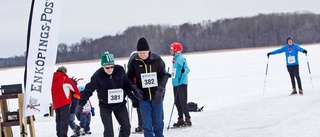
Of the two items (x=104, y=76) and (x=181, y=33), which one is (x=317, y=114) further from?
(x=181, y=33)

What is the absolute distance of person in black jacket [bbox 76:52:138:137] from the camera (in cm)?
775

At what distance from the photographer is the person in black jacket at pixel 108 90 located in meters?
7.75

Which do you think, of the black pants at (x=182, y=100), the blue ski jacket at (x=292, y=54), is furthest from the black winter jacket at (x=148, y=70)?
the blue ski jacket at (x=292, y=54)

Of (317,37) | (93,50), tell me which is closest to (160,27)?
(93,50)

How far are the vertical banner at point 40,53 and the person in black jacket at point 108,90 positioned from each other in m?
0.79

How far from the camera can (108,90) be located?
7742 mm

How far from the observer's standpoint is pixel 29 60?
7.94m

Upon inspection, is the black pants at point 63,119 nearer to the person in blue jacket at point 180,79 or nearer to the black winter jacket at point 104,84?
the black winter jacket at point 104,84

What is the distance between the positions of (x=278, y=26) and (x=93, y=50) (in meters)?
49.0

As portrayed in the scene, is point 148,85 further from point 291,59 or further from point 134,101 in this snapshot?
point 291,59

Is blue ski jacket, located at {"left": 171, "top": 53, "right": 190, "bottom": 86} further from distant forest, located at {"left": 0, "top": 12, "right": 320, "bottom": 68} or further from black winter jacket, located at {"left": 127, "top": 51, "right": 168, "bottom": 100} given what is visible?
distant forest, located at {"left": 0, "top": 12, "right": 320, "bottom": 68}

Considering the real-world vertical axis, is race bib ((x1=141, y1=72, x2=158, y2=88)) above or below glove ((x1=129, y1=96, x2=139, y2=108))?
above

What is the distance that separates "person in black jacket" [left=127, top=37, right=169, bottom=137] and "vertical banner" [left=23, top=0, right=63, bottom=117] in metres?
1.40

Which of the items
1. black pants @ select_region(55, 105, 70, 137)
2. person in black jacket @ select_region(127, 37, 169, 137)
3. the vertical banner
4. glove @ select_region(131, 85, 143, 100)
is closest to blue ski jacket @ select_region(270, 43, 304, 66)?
person in black jacket @ select_region(127, 37, 169, 137)
